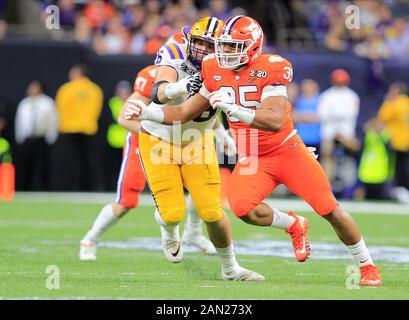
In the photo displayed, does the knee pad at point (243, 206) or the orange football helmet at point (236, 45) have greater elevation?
the orange football helmet at point (236, 45)

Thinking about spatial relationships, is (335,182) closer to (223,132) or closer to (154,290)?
(223,132)

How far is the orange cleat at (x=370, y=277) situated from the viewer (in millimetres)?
6574

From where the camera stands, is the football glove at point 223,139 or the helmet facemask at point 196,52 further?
the football glove at point 223,139

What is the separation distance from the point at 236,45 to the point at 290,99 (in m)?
8.98

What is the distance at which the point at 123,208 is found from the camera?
8297mm

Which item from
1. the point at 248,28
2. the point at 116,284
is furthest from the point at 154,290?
the point at 248,28

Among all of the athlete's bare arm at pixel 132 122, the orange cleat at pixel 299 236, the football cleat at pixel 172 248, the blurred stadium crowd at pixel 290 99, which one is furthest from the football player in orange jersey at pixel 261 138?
the blurred stadium crowd at pixel 290 99

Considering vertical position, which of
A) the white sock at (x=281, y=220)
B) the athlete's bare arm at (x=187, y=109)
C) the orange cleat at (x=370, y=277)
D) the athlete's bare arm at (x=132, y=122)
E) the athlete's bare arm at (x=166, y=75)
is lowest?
the orange cleat at (x=370, y=277)

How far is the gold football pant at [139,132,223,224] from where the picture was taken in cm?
705

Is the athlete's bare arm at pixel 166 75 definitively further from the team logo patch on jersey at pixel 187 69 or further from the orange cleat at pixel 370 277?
the orange cleat at pixel 370 277

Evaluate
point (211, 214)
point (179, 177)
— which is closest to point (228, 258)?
point (211, 214)

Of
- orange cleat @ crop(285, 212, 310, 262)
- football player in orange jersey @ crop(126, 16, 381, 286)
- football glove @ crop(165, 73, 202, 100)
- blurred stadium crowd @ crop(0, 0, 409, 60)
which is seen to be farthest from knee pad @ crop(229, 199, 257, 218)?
blurred stadium crowd @ crop(0, 0, 409, 60)

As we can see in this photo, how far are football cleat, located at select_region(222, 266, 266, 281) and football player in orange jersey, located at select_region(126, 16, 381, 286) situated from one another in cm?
32

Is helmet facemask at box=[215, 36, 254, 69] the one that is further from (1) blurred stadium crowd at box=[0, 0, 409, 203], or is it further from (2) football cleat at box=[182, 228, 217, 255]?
(1) blurred stadium crowd at box=[0, 0, 409, 203]
